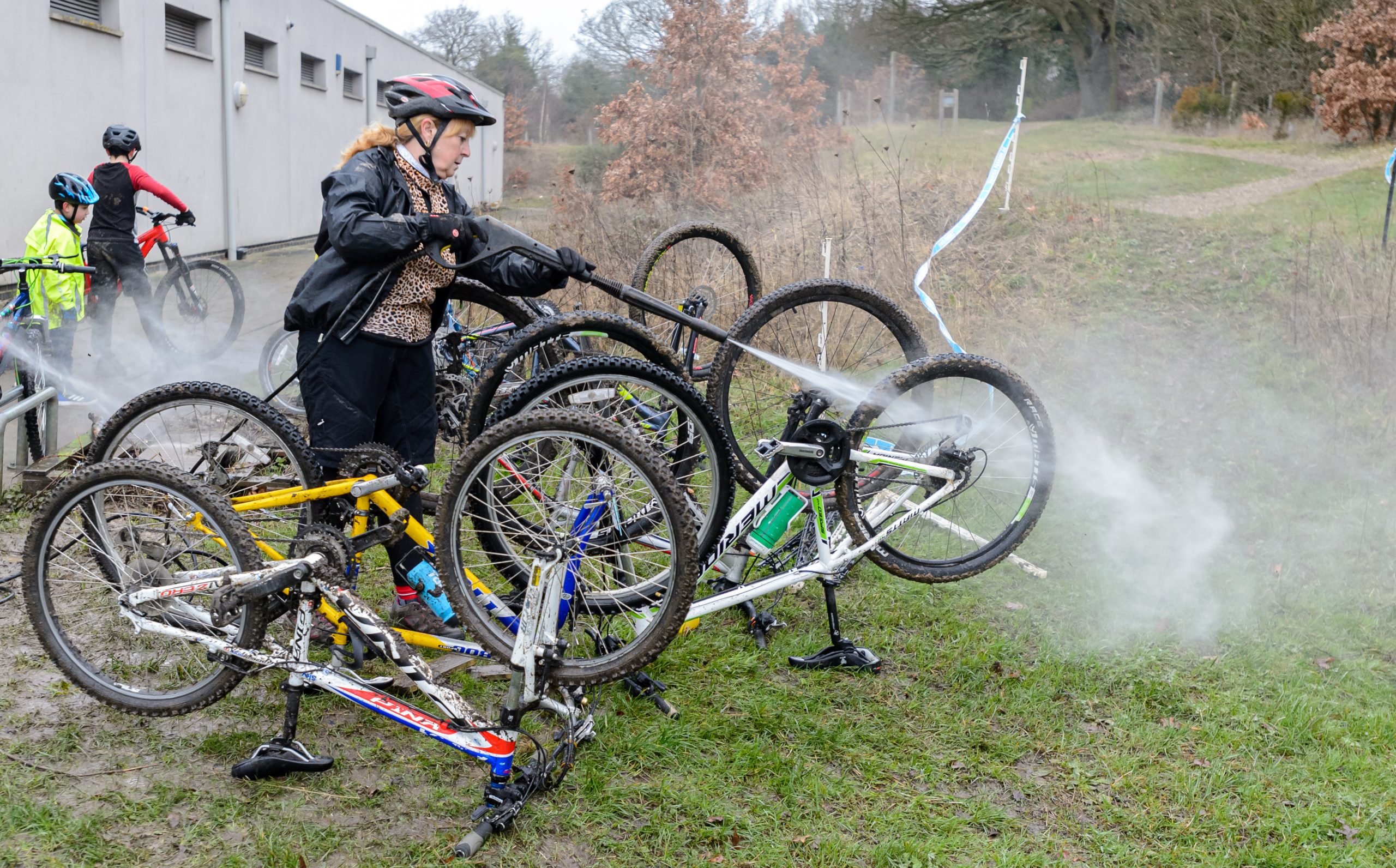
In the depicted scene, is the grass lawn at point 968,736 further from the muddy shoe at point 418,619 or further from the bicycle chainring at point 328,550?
the bicycle chainring at point 328,550

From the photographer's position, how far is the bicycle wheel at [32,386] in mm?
5562

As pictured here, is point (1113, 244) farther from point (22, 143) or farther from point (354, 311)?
point (22, 143)

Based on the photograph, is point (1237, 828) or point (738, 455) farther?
point (738, 455)

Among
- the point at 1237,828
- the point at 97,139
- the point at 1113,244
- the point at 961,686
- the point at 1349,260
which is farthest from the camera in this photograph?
the point at 97,139

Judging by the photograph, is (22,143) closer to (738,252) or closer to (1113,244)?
(738,252)

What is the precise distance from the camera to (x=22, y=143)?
11.3 m

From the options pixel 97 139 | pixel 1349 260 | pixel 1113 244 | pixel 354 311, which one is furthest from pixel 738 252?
pixel 97 139

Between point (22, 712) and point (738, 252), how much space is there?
3.36 metres

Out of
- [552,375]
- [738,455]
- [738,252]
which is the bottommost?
[738,455]

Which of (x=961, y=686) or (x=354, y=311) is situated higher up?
(x=354, y=311)

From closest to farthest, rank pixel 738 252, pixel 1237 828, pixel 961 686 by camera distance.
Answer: pixel 1237 828 → pixel 961 686 → pixel 738 252

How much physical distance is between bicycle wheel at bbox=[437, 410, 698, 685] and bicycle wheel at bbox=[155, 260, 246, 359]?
6.44 metres

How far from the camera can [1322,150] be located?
17.5 m

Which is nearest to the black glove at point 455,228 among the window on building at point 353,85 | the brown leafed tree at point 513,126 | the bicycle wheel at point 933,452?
the bicycle wheel at point 933,452
